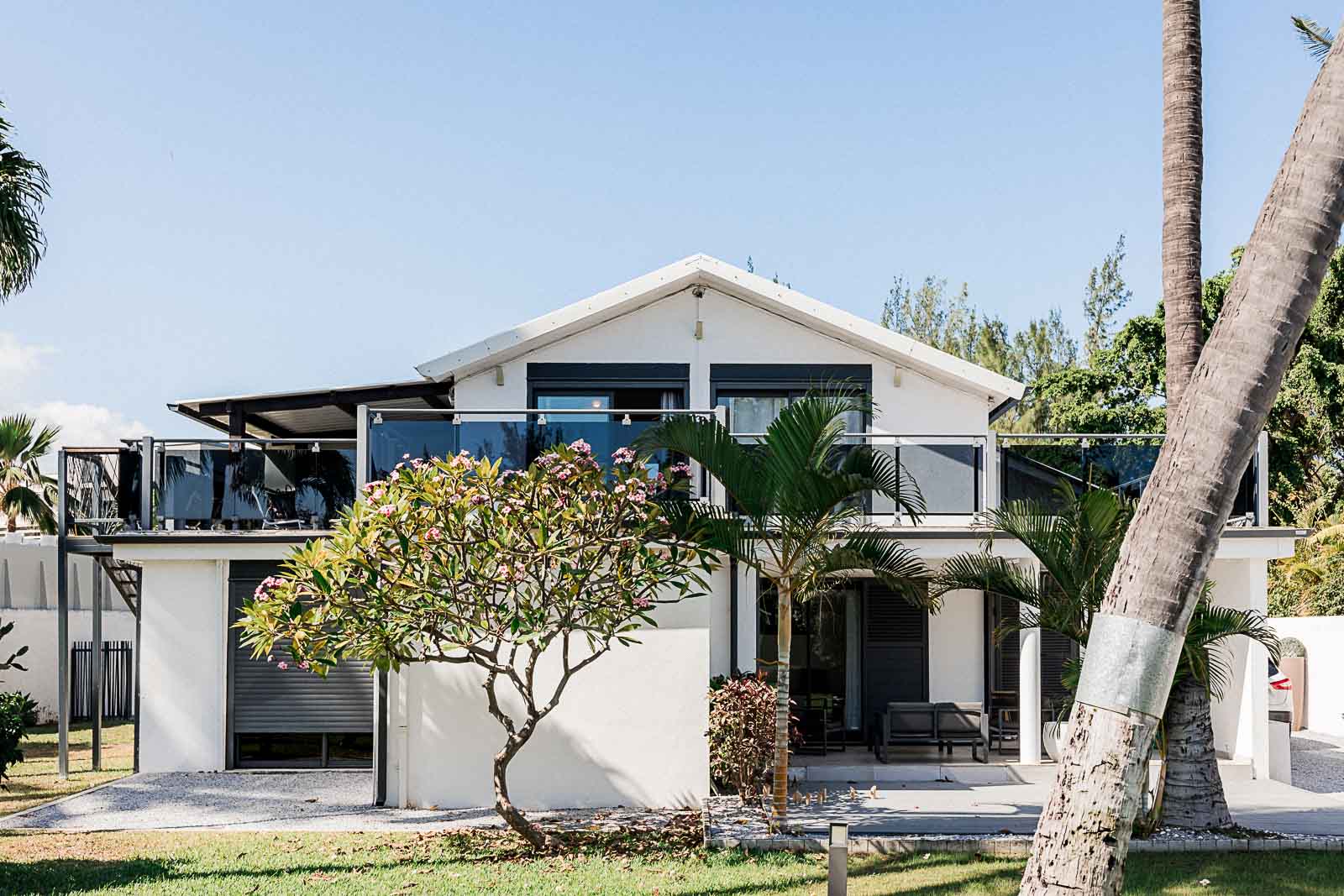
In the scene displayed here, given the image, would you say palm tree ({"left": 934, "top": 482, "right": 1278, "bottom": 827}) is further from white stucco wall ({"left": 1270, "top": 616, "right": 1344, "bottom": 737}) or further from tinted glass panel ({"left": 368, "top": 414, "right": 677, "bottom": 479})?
white stucco wall ({"left": 1270, "top": 616, "right": 1344, "bottom": 737})

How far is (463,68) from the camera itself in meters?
17.4

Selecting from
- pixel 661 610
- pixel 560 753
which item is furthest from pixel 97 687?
pixel 661 610

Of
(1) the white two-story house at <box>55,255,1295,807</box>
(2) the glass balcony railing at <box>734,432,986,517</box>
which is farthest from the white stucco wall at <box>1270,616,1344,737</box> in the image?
(2) the glass balcony railing at <box>734,432,986,517</box>

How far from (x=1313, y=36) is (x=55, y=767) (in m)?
17.0

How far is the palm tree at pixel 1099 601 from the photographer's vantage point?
33.2 feet

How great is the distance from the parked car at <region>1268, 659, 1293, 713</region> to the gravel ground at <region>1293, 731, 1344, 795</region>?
82 centimetres

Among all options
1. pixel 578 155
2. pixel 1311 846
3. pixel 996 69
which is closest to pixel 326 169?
pixel 578 155

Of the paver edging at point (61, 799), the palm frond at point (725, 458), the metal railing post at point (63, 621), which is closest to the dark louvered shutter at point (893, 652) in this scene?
the palm frond at point (725, 458)

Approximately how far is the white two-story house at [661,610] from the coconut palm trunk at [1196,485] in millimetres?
6915

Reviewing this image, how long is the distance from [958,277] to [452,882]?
32.4 meters

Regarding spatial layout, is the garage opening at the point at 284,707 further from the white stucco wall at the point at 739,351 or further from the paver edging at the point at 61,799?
the white stucco wall at the point at 739,351

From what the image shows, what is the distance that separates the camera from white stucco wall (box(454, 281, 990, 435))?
16297mm

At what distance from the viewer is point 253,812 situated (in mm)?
12133

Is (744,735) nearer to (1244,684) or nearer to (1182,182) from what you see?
(1244,684)
